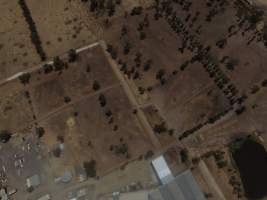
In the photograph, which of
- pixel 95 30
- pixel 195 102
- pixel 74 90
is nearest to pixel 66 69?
pixel 74 90

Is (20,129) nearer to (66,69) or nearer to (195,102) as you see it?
(66,69)

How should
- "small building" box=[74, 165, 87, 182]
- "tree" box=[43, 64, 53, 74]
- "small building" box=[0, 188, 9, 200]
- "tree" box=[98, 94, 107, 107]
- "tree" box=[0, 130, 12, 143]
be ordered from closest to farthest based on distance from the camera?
1. "small building" box=[0, 188, 9, 200]
2. "small building" box=[74, 165, 87, 182]
3. "tree" box=[0, 130, 12, 143]
4. "tree" box=[98, 94, 107, 107]
5. "tree" box=[43, 64, 53, 74]

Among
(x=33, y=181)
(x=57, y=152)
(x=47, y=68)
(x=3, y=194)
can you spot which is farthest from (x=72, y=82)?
(x=3, y=194)

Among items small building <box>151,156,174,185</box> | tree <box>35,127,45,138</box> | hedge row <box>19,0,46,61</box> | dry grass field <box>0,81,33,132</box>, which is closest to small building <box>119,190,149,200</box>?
small building <box>151,156,174,185</box>

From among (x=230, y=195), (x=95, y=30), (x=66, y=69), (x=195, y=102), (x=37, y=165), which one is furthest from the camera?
(x=95, y=30)

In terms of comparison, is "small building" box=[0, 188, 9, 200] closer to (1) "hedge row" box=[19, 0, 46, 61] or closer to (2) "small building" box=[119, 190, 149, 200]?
(2) "small building" box=[119, 190, 149, 200]

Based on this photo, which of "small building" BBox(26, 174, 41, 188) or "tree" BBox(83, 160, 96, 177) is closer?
"small building" BBox(26, 174, 41, 188)

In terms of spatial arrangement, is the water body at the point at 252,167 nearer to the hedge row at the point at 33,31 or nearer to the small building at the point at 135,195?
the small building at the point at 135,195
